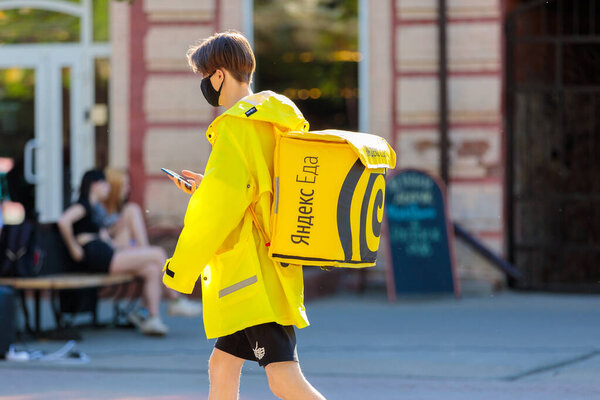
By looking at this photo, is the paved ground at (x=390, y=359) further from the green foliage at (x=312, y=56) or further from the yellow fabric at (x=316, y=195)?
the green foliage at (x=312, y=56)

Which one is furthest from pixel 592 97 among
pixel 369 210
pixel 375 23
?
pixel 369 210

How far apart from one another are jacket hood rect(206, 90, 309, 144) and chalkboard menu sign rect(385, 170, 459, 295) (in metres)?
6.42

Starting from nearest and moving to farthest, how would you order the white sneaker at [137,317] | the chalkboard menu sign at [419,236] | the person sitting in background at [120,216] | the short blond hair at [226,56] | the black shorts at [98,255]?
the short blond hair at [226,56]
the black shorts at [98,255]
the white sneaker at [137,317]
the person sitting in background at [120,216]
the chalkboard menu sign at [419,236]

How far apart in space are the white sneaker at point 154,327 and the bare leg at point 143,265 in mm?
100

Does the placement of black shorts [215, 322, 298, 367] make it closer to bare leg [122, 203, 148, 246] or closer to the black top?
the black top

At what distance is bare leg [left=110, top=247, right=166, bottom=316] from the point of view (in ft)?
28.2

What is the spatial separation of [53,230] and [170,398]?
2.96 m

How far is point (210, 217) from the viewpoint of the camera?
391cm

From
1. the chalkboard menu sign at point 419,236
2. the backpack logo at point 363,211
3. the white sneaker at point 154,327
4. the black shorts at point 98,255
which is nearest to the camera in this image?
the backpack logo at point 363,211

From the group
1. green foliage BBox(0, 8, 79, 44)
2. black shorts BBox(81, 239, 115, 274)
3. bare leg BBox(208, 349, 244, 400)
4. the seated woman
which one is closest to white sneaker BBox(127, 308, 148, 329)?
the seated woman

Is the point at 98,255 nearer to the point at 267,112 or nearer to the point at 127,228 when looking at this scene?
the point at 127,228

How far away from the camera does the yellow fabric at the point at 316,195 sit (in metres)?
4.01

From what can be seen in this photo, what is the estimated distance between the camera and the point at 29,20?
11.8m

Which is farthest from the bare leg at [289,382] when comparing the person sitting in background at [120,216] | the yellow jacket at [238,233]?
the person sitting in background at [120,216]
